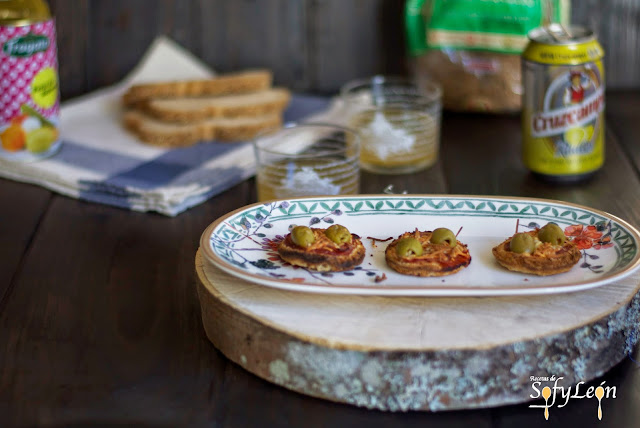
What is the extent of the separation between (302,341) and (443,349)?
127 millimetres

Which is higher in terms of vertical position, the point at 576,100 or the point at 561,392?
the point at 576,100

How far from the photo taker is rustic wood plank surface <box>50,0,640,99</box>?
1703 mm

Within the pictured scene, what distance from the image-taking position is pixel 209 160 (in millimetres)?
1373

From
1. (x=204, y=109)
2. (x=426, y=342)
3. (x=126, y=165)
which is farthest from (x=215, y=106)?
(x=426, y=342)

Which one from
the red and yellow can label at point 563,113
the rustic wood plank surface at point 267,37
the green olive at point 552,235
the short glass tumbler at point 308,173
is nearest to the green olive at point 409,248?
Answer: the green olive at point 552,235

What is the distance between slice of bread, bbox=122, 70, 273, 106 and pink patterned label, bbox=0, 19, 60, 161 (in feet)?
0.60

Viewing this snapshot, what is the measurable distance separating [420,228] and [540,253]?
15cm

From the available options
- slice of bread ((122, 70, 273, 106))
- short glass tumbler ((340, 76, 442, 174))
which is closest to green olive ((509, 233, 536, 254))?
short glass tumbler ((340, 76, 442, 174))

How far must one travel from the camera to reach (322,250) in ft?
2.79

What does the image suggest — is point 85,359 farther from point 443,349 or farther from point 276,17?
point 276,17

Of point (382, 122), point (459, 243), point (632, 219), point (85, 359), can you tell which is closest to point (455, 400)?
point (459, 243)

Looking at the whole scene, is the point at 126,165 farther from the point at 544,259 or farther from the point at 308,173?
the point at 544,259

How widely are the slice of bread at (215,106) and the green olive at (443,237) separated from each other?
697 mm

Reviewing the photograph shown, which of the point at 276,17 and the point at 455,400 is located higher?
the point at 276,17
